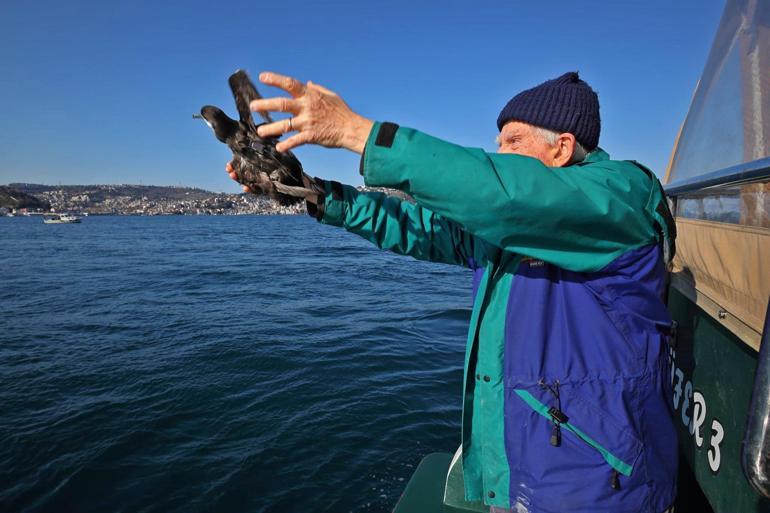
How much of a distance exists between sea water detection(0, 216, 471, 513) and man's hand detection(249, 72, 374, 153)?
5100 millimetres

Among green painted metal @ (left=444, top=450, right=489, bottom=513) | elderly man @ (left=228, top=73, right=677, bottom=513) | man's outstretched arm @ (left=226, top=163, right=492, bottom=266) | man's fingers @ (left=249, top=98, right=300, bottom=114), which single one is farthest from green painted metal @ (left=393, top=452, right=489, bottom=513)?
man's fingers @ (left=249, top=98, right=300, bottom=114)

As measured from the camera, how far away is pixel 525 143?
2.19 metres

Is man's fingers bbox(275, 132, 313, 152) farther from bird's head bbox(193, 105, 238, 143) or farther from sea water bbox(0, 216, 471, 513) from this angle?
sea water bbox(0, 216, 471, 513)

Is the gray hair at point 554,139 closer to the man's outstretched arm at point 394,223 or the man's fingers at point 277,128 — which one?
the man's outstretched arm at point 394,223

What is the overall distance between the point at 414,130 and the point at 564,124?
0.89 m

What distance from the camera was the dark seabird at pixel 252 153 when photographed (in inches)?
80.8

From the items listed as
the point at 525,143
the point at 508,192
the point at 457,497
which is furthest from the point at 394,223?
the point at 457,497

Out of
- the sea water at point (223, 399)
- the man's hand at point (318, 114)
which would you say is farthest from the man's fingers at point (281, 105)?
the sea water at point (223, 399)

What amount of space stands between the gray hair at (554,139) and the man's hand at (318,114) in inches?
37.1

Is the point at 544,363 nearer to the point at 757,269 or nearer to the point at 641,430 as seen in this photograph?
the point at 641,430

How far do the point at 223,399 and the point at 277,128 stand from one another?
774 centimetres

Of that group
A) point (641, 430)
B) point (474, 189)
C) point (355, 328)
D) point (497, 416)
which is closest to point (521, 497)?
point (497, 416)

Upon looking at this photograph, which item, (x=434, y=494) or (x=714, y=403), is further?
(x=434, y=494)

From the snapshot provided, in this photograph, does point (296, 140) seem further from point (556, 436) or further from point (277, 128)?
point (556, 436)
